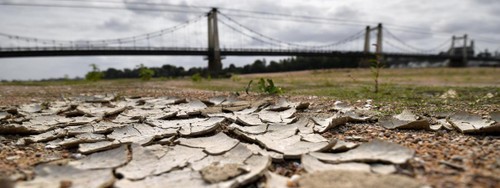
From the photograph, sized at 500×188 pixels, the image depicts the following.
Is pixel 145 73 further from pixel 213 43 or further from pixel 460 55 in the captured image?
pixel 460 55

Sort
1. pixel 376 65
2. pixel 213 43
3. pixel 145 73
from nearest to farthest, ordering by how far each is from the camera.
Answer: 1. pixel 376 65
2. pixel 145 73
3. pixel 213 43

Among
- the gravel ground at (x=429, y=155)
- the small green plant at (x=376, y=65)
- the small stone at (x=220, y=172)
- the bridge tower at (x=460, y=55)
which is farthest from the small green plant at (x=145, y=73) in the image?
the bridge tower at (x=460, y=55)

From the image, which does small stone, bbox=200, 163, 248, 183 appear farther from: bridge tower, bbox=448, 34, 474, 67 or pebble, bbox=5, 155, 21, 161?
bridge tower, bbox=448, 34, 474, 67

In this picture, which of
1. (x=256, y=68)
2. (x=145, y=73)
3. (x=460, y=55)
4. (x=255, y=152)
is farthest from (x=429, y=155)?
(x=460, y=55)

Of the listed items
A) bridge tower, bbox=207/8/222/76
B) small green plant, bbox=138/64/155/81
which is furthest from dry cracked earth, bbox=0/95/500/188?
bridge tower, bbox=207/8/222/76

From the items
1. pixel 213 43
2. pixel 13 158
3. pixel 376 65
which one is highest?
pixel 213 43

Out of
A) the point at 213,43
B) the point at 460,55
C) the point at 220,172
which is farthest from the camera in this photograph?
the point at 460,55

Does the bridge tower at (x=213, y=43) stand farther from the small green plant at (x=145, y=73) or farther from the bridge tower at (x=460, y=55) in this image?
the bridge tower at (x=460, y=55)

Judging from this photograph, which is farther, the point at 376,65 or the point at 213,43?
the point at 213,43
